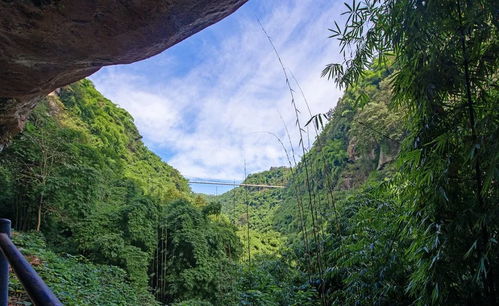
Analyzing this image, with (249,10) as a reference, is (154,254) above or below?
below

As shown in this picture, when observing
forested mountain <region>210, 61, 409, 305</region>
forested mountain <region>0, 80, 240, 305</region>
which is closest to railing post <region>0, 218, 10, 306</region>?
forested mountain <region>210, 61, 409, 305</region>

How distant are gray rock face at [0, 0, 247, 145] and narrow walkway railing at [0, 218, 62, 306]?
1.09 metres

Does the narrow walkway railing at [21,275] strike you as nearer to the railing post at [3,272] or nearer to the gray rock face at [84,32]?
the railing post at [3,272]

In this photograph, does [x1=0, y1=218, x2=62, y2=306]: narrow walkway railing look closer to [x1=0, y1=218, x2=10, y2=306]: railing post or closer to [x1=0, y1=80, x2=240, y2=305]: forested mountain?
[x1=0, y1=218, x2=10, y2=306]: railing post

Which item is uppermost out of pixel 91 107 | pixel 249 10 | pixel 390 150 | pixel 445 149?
pixel 91 107

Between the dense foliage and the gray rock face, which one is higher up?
the gray rock face

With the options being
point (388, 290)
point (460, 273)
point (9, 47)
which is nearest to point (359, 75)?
point (460, 273)

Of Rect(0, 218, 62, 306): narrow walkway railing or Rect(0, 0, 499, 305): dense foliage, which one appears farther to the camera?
Rect(0, 0, 499, 305): dense foliage

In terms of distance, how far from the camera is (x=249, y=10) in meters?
1.84

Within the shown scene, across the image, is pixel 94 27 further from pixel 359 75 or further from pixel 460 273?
pixel 460 273

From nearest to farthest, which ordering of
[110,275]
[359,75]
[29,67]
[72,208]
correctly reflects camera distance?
[29,67]
[359,75]
[110,275]
[72,208]

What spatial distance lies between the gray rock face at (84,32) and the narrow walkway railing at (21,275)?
109 centimetres

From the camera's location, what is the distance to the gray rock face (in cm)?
142

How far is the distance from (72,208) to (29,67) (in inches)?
203
